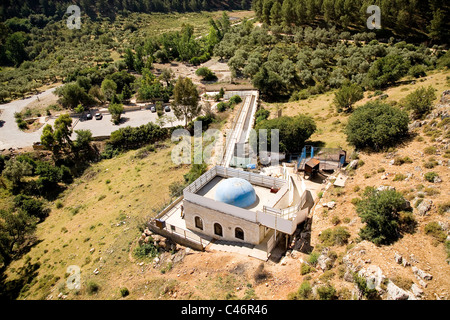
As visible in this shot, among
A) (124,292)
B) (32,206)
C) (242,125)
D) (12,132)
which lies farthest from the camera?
(12,132)

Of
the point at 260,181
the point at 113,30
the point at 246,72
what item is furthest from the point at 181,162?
the point at 113,30

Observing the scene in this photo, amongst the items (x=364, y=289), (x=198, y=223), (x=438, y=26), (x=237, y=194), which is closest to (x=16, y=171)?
(x=198, y=223)

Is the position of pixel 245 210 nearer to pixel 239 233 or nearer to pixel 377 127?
pixel 239 233

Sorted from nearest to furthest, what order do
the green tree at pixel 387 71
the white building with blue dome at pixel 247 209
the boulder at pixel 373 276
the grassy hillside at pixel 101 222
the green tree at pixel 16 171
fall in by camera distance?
the boulder at pixel 373 276
the white building with blue dome at pixel 247 209
the grassy hillside at pixel 101 222
the green tree at pixel 16 171
the green tree at pixel 387 71

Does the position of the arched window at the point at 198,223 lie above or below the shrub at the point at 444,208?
below

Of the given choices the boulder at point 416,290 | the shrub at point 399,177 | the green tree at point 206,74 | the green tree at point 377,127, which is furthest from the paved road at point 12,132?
the boulder at point 416,290

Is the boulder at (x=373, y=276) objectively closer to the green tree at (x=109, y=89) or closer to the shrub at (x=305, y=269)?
the shrub at (x=305, y=269)
